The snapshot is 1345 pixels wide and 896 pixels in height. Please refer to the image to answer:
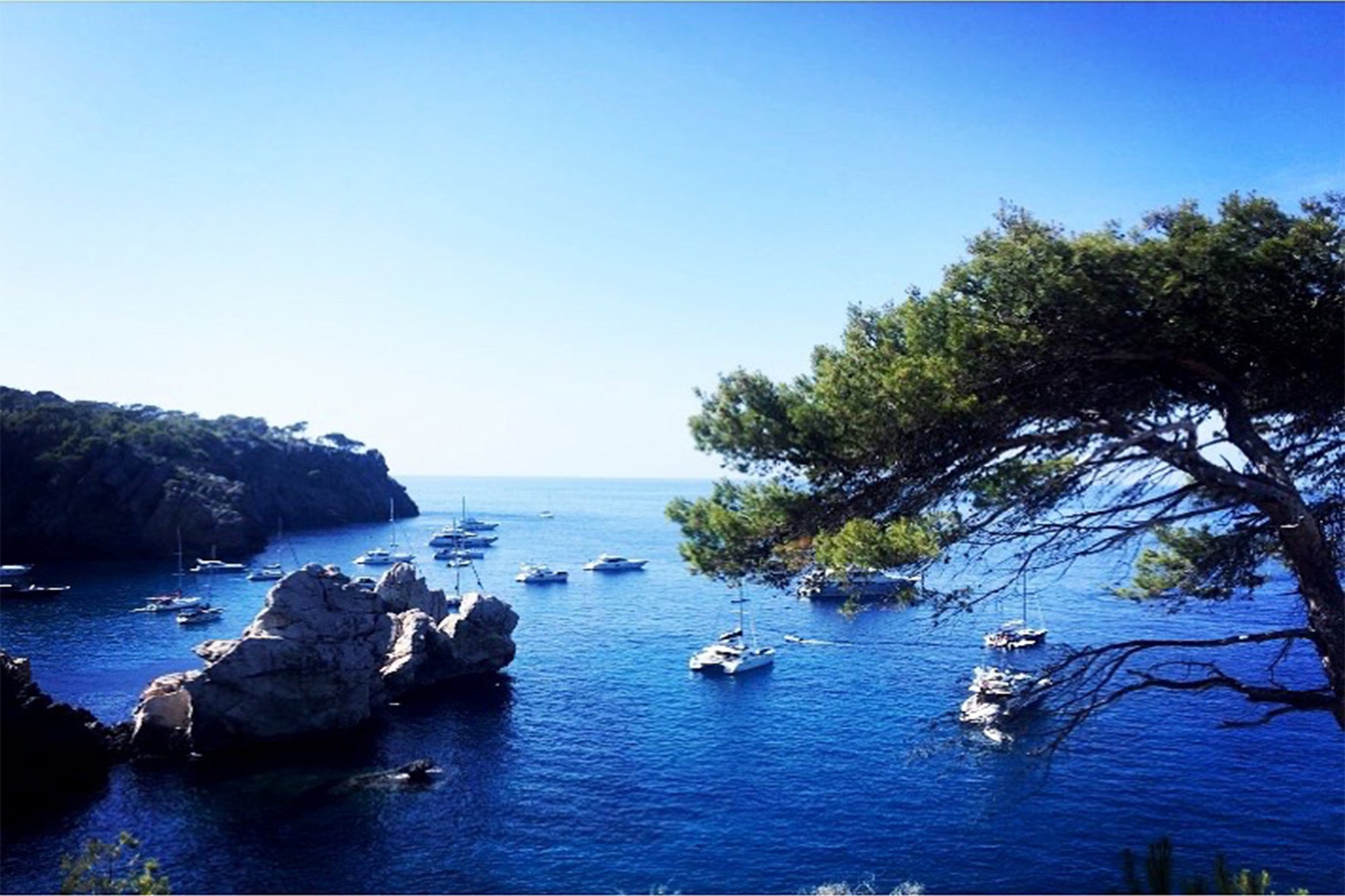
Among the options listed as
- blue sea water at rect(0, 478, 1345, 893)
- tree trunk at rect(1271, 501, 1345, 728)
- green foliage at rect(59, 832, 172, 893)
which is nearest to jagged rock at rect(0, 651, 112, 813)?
blue sea water at rect(0, 478, 1345, 893)

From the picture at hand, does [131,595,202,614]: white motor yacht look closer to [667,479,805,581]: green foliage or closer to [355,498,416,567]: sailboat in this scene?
[355,498,416,567]: sailboat

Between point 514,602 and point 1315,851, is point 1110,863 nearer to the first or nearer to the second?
point 1315,851

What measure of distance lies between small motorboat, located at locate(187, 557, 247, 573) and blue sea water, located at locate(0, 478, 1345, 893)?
29836 millimetres

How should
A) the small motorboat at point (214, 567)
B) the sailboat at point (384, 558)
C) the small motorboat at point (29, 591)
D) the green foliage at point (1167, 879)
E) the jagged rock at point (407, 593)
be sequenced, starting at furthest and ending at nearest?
the sailboat at point (384, 558) → the small motorboat at point (214, 567) → the small motorboat at point (29, 591) → the jagged rock at point (407, 593) → the green foliage at point (1167, 879)

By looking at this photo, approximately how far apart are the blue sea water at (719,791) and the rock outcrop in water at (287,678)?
165cm

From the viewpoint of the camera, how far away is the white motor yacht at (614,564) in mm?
89250

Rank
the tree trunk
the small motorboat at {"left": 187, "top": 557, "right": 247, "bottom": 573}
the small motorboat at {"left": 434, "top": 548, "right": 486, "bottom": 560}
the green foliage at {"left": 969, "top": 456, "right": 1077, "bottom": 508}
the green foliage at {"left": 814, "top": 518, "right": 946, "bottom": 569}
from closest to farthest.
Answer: the tree trunk
the green foliage at {"left": 814, "top": 518, "right": 946, "bottom": 569}
the green foliage at {"left": 969, "top": 456, "right": 1077, "bottom": 508}
the small motorboat at {"left": 187, "top": 557, "right": 247, "bottom": 573}
the small motorboat at {"left": 434, "top": 548, "right": 486, "bottom": 560}

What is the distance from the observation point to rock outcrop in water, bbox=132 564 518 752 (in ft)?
111

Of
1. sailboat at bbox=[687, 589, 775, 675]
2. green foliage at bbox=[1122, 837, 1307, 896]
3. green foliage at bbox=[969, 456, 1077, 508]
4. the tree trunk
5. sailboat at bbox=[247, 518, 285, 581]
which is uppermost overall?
green foliage at bbox=[969, 456, 1077, 508]

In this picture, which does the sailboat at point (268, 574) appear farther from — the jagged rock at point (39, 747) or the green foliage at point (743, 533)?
the green foliage at point (743, 533)

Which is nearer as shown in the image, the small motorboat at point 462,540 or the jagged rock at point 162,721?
the jagged rock at point 162,721

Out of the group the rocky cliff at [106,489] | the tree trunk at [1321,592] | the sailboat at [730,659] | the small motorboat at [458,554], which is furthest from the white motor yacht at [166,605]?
the tree trunk at [1321,592]

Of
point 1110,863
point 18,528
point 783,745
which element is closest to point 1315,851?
point 1110,863

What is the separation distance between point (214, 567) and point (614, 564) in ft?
127
